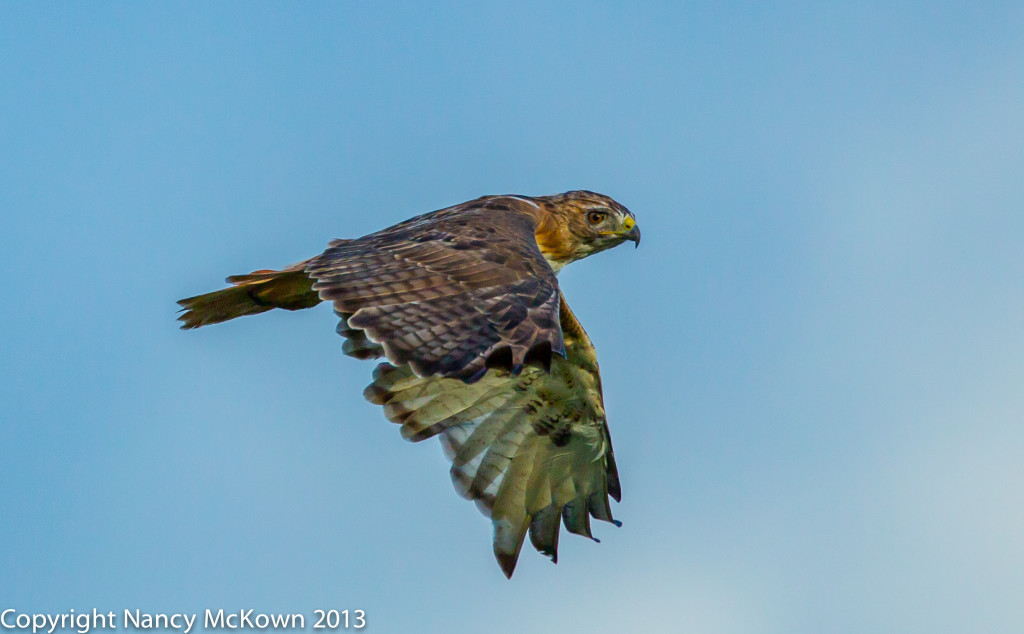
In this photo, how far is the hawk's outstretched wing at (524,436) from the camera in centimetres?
907

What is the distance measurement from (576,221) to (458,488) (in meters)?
2.68

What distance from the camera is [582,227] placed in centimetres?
1039

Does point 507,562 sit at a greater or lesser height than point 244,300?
lesser

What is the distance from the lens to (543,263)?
727 centimetres

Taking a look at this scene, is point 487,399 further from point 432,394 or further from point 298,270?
point 298,270

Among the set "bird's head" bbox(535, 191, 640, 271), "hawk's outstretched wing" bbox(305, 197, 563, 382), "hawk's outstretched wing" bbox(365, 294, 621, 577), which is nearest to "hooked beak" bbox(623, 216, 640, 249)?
"bird's head" bbox(535, 191, 640, 271)

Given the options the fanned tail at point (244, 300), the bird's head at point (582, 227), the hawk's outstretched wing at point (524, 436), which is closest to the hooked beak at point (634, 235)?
the bird's head at point (582, 227)

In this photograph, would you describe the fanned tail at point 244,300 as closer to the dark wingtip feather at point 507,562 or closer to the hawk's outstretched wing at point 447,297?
the hawk's outstretched wing at point 447,297

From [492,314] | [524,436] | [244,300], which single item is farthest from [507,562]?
[492,314]

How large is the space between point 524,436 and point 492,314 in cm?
303

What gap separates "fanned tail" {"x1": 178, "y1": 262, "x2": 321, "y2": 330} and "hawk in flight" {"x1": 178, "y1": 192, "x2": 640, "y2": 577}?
0.4 inches

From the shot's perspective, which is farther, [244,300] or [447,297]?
[244,300]

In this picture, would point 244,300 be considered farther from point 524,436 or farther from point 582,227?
point 582,227

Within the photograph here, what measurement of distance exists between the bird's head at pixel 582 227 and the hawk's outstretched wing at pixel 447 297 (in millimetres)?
2307
